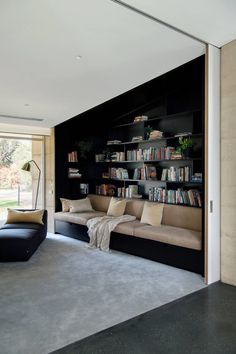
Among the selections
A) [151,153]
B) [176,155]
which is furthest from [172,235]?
[151,153]

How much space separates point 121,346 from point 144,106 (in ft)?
15.2

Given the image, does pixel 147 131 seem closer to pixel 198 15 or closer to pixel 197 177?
pixel 197 177

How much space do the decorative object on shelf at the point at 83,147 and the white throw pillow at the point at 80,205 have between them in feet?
3.37

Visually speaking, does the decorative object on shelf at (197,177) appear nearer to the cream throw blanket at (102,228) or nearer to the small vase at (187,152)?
the small vase at (187,152)

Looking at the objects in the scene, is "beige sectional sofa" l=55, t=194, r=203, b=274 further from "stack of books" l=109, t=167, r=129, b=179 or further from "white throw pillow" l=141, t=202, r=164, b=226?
"stack of books" l=109, t=167, r=129, b=179

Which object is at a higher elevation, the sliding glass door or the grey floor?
the sliding glass door

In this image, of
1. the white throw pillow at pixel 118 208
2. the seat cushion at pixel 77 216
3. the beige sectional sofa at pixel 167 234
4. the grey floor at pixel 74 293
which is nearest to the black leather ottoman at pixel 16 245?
the grey floor at pixel 74 293

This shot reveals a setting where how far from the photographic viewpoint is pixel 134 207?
5641 millimetres

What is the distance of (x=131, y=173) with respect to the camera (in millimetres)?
6395

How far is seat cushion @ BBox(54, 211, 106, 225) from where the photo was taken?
5.66m

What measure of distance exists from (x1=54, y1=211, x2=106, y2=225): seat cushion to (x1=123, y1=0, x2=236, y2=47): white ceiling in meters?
3.66

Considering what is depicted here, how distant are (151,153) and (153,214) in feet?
4.08

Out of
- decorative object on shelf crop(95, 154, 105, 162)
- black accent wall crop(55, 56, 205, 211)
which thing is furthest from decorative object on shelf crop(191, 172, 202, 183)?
decorative object on shelf crop(95, 154, 105, 162)

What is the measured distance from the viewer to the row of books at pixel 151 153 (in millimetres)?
5262
